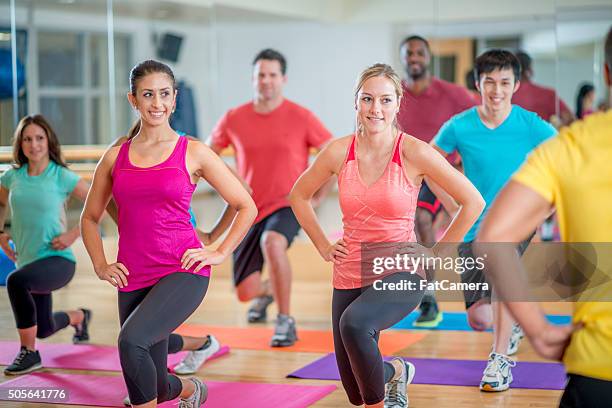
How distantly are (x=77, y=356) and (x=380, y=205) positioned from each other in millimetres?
2288

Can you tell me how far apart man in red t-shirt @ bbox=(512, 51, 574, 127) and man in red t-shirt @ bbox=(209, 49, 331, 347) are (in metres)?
1.27

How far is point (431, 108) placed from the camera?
18.1 ft

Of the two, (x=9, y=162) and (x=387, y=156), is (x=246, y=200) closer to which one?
(x=387, y=156)

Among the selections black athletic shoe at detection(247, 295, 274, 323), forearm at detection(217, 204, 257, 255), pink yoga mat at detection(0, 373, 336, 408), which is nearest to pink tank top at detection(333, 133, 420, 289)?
forearm at detection(217, 204, 257, 255)

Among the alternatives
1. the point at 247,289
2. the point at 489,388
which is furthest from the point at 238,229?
the point at 247,289

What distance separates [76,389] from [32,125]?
1319mm

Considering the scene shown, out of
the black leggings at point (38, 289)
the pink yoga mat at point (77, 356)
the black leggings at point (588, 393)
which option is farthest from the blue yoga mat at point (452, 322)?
the black leggings at point (588, 393)

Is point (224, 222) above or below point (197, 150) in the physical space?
below

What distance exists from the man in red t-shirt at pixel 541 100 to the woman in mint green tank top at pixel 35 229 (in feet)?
8.71

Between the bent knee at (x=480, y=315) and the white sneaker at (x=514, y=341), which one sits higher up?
the bent knee at (x=480, y=315)

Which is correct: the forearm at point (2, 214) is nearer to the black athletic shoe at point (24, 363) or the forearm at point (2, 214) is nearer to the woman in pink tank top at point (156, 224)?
the black athletic shoe at point (24, 363)

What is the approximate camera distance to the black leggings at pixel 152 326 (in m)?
3.04

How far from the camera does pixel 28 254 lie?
470 cm

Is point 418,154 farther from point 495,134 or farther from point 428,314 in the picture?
point 428,314
